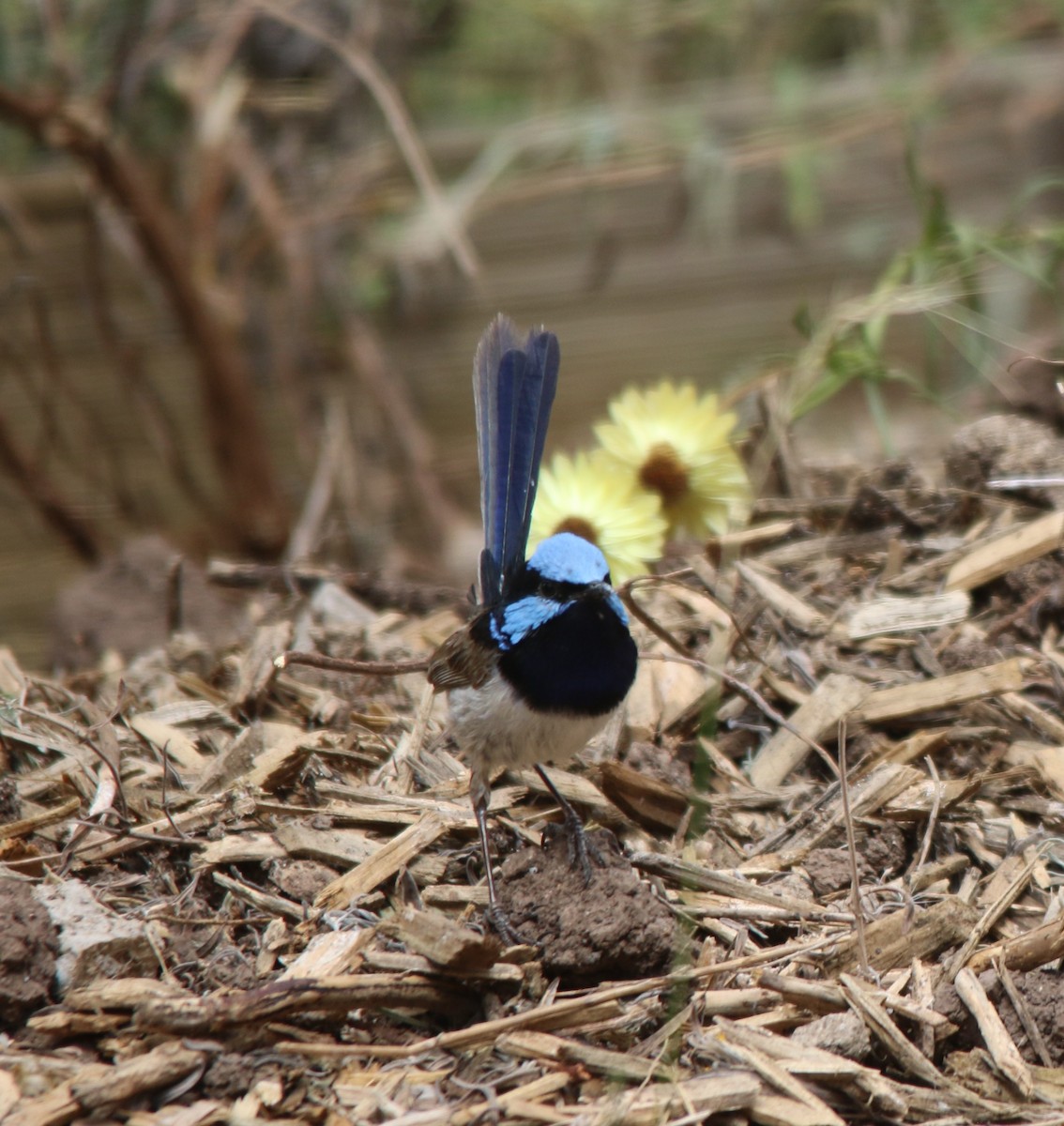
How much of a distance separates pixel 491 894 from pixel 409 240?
3.22 metres

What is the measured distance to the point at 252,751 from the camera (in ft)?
9.82

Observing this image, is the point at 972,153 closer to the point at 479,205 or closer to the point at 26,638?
the point at 479,205

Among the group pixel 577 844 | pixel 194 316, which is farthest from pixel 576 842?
pixel 194 316

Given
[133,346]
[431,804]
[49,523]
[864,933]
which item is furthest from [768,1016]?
[133,346]

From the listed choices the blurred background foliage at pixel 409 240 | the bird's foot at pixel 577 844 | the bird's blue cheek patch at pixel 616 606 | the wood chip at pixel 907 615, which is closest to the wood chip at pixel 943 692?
the wood chip at pixel 907 615

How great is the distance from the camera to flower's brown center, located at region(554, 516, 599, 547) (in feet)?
11.8

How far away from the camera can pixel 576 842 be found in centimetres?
262

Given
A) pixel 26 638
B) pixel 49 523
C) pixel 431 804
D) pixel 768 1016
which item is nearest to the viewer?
pixel 768 1016

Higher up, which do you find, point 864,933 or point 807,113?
point 807,113

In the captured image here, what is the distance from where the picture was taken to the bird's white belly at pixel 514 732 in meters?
2.72

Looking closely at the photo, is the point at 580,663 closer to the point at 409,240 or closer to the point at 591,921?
the point at 591,921

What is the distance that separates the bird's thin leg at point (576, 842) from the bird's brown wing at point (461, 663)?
0.23 m

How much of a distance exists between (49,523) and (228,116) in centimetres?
163

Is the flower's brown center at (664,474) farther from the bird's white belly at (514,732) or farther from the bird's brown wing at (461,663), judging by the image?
the bird's white belly at (514,732)
